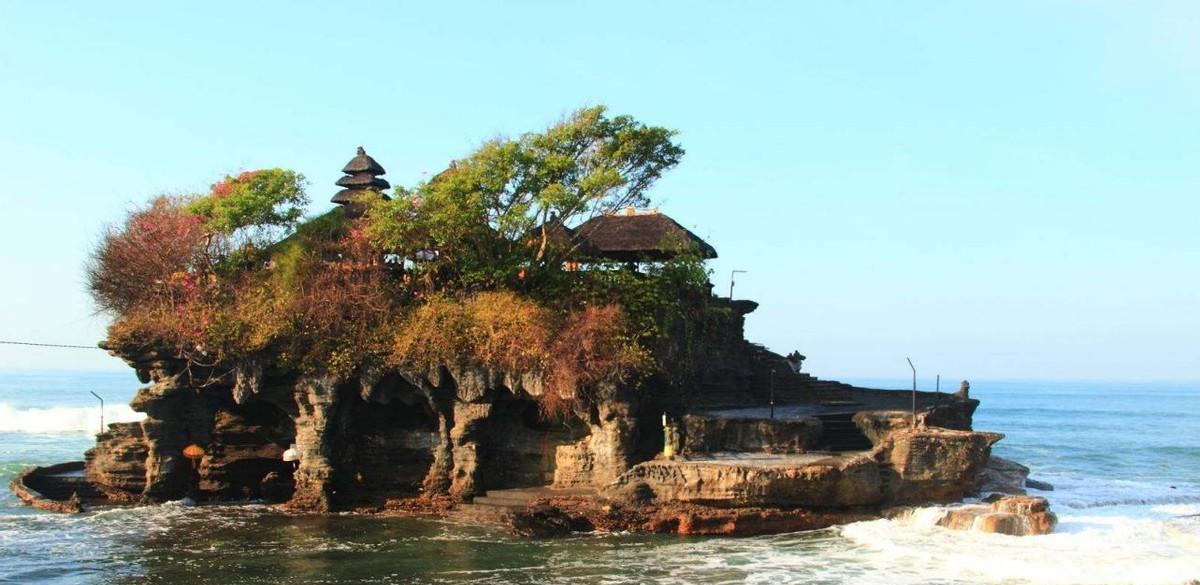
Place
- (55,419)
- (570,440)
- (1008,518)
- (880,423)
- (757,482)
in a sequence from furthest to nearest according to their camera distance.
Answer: (55,419) → (570,440) → (880,423) → (757,482) → (1008,518)

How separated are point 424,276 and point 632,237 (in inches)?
216

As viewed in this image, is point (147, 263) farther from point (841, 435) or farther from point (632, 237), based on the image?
point (841, 435)

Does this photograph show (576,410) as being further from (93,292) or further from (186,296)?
(93,292)

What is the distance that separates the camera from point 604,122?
26.8m

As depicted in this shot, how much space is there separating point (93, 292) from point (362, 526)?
9811mm

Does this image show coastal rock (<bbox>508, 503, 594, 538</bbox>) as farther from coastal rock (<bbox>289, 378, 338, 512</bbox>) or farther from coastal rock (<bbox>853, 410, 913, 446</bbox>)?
coastal rock (<bbox>853, 410, 913, 446</bbox>)

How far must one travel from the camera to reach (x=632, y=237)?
28094 millimetres

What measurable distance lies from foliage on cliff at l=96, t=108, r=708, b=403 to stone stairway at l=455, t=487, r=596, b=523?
7.36 feet

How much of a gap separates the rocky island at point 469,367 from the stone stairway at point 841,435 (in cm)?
5

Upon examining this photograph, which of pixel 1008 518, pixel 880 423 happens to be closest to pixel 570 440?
pixel 880 423

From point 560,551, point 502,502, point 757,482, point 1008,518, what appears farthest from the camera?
point 502,502

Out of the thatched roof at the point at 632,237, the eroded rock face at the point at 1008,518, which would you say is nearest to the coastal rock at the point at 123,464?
the thatched roof at the point at 632,237

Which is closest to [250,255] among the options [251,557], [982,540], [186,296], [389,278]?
[186,296]

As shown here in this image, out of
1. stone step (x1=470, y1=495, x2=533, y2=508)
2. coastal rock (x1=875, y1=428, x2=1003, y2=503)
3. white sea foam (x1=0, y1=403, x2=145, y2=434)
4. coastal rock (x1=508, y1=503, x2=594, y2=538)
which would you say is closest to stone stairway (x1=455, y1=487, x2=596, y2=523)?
stone step (x1=470, y1=495, x2=533, y2=508)
